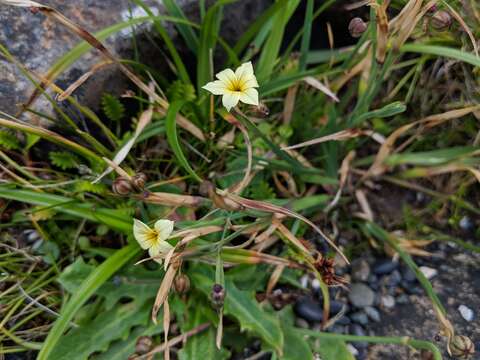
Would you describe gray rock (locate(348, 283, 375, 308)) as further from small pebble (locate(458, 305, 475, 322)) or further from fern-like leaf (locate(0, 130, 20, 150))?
fern-like leaf (locate(0, 130, 20, 150))

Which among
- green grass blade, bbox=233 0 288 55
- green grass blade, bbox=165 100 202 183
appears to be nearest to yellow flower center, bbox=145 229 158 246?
green grass blade, bbox=165 100 202 183

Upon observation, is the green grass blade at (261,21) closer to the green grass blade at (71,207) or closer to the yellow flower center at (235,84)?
the yellow flower center at (235,84)

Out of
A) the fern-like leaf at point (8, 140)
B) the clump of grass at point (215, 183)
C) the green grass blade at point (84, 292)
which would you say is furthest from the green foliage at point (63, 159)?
the green grass blade at point (84, 292)

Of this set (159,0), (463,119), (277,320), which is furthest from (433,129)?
(159,0)

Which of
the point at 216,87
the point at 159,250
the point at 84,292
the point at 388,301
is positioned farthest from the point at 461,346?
the point at 84,292

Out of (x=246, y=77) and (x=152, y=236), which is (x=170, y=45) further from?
(x=152, y=236)

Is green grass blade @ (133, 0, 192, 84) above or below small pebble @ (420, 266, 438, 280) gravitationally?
above

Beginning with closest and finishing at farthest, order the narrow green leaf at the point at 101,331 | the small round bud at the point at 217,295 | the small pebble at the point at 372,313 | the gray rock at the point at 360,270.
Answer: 1. the small round bud at the point at 217,295
2. the narrow green leaf at the point at 101,331
3. the small pebble at the point at 372,313
4. the gray rock at the point at 360,270
